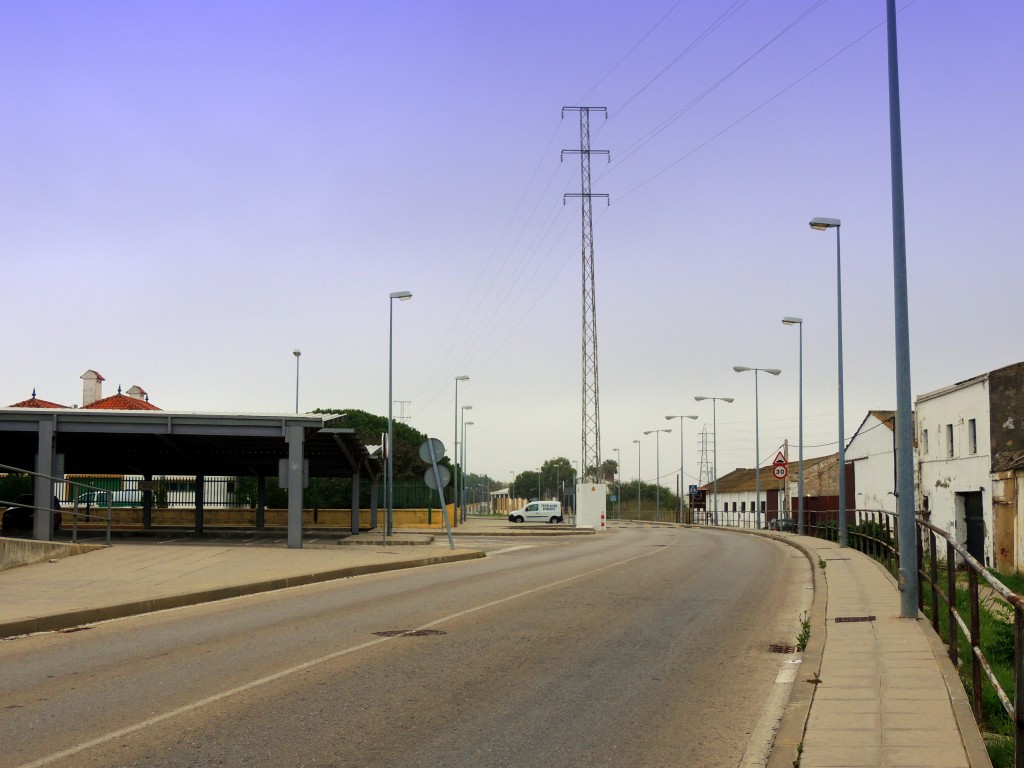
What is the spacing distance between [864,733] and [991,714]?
1.72m

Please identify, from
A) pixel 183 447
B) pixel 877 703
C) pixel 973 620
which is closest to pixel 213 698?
pixel 877 703

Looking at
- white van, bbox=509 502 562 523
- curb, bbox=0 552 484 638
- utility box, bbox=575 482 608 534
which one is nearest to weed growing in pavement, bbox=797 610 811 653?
curb, bbox=0 552 484 638

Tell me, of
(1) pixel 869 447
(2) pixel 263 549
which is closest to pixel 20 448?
(2) pixel 263 549

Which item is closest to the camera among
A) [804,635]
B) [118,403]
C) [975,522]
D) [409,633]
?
[804,635]

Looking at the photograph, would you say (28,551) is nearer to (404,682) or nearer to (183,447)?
(404,682)

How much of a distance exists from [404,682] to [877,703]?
3.79 m

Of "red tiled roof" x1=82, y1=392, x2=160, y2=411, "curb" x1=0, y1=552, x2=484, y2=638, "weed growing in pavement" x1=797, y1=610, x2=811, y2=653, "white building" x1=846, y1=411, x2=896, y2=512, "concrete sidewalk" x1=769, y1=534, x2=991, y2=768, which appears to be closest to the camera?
"concrete sidewalk" x1=769, y1=534, x2=991, y2=768

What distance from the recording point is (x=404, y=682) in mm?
9133

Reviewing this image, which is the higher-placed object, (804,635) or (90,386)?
(90,386)

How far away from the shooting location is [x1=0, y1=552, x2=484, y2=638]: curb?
12.5 m

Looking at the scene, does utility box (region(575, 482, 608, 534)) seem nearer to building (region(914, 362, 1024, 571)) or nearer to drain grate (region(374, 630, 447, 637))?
building (region(914, 362, 1024, 571))

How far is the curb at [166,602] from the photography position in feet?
40.9

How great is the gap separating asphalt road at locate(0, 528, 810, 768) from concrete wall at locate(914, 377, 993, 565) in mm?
20336

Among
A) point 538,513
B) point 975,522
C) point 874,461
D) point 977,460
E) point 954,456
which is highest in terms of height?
point 874,461
